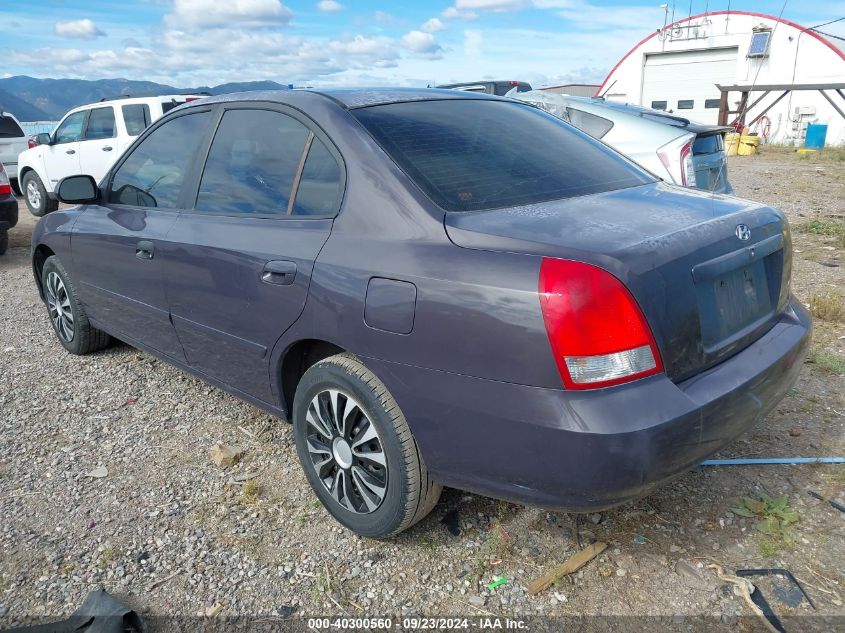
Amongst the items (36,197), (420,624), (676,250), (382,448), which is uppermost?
(676,250)

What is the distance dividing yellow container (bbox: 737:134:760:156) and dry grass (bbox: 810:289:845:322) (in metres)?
19.3

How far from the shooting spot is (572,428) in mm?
1983

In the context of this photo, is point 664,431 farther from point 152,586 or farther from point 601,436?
point 152,586

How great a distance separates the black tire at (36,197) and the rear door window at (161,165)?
9.03 m

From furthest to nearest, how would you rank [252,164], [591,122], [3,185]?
[3,185] < [591,122] < [252,164]

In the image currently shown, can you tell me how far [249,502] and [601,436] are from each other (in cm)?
170

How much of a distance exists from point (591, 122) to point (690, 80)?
2841 cm

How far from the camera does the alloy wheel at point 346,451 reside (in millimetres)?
2555

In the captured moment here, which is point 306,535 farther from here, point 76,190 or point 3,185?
point 3,185

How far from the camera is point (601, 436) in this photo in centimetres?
197

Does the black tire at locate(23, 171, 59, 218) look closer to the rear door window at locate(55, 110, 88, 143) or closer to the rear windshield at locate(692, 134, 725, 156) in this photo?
the rear door window at locate(55, 110, 88, 143)

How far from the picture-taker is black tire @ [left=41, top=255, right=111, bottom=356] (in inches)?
179

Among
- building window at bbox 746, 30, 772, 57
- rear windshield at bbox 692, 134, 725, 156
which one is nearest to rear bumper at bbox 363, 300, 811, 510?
rear windshield at bbox 692, 134, 725, 156

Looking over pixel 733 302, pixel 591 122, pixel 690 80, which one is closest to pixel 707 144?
pixel 591 122
